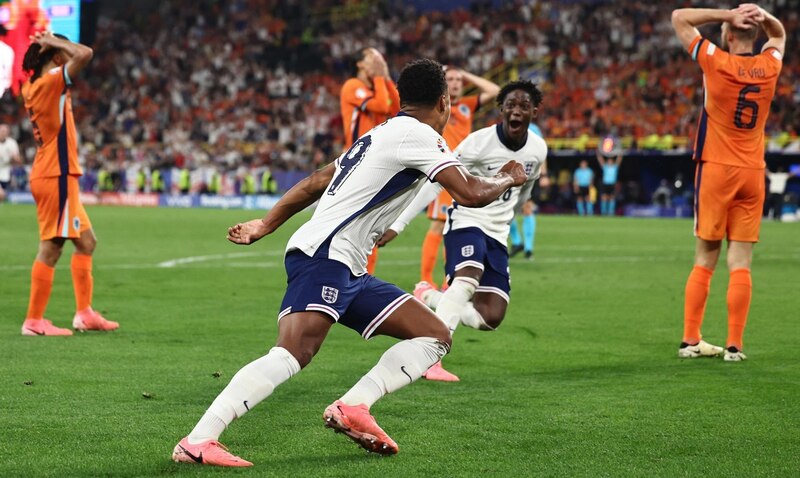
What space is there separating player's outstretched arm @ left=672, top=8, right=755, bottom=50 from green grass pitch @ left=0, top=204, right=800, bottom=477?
2242 mm

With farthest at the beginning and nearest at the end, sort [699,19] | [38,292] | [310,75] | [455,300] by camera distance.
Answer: [310,75], [38,292], [699,19], [455,300]

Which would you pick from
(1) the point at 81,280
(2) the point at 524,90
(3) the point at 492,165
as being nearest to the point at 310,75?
(1) the point at 81,280

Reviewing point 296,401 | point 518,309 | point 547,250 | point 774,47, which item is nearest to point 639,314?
point 518,309

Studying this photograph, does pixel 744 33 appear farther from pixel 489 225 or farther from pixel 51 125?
pixel 51 125

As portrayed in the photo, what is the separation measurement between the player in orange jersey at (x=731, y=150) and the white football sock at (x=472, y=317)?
1.50 metres

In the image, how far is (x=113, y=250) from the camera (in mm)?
17500

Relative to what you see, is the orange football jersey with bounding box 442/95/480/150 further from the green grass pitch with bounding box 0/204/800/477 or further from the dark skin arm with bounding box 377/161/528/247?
the dark skin arm with bounding box 377/161/528/247

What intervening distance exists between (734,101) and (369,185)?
371 centimetres

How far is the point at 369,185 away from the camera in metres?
4.81

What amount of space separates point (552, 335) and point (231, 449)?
4.53 m

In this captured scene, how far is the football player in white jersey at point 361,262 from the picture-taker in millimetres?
4547

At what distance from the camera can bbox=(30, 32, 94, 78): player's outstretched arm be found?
26.6 ft

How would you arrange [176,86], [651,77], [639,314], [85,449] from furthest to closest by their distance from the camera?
1. [176,86]
2. [651,77]
3. [639,314]
4. [85,449]

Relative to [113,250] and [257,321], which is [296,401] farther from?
[113,250]
